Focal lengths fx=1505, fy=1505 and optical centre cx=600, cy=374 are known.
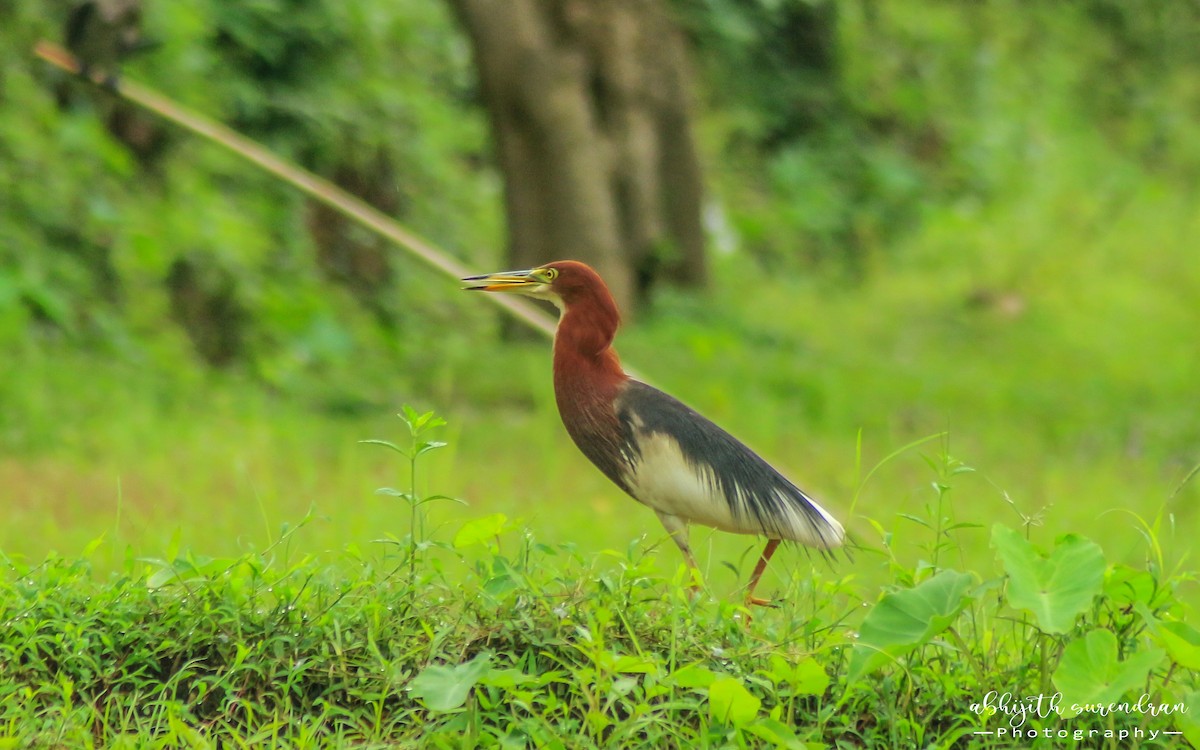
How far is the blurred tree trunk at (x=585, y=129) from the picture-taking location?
1006 cm

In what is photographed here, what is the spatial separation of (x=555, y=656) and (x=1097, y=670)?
112cm

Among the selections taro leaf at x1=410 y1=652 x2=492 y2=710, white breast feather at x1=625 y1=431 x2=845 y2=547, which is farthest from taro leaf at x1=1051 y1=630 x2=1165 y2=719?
taro leaf at x1=410 y1=652 x2=492 y2=710

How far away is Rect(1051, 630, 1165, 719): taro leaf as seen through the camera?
2.91m

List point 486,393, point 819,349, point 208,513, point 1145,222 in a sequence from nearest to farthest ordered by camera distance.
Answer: point 208,513
point 486,393
point 819,349
point 1145,222

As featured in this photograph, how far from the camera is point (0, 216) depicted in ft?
28.9

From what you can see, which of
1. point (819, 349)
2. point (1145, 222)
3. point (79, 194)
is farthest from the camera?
point (1145, 222)

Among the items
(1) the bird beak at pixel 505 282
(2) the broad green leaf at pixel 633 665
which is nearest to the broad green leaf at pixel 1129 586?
(2) the broad green leaf at pixel 633 665

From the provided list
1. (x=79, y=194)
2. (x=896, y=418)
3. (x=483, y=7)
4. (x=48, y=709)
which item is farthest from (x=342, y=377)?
(x=48, y=709)

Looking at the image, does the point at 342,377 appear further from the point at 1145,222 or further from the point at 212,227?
the point at 1145,222

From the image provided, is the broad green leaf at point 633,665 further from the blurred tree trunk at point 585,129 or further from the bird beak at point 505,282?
the blurred tree trunk at point 585,129

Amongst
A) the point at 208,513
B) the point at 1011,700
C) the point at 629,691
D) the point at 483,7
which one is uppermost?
the point at 483,7

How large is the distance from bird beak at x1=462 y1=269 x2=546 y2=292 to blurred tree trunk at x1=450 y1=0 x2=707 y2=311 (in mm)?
6628

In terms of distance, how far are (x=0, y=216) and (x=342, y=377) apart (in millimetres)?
2216

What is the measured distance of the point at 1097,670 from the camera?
299cm
